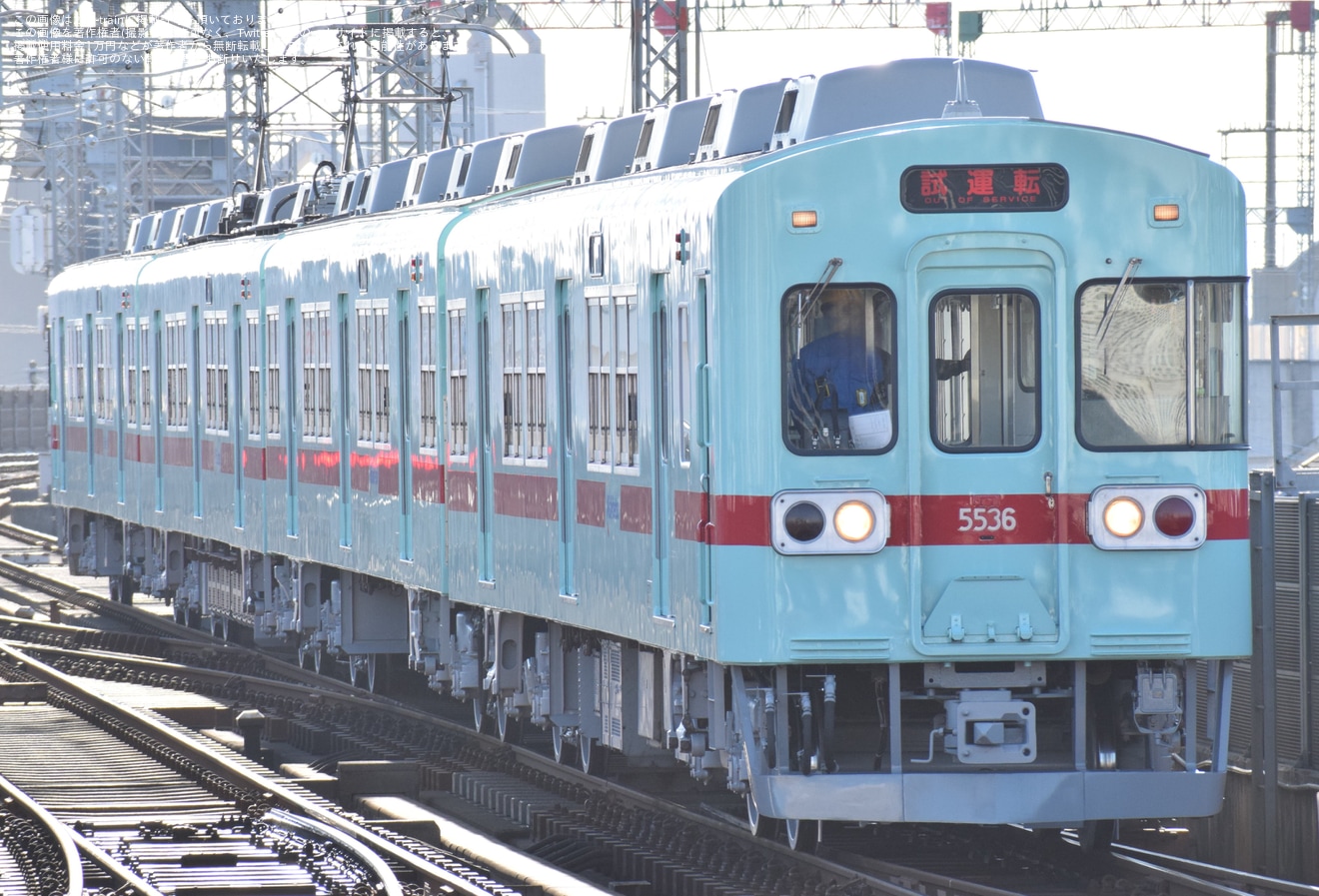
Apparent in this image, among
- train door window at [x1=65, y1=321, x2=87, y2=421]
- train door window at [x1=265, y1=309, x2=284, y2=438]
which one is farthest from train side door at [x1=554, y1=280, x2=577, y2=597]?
train door window at [x1=65, y1=321, x2=87, y2=421]

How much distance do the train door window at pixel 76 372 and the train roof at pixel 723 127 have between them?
961 cm

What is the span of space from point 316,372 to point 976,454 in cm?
858

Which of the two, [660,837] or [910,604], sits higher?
[910,604]

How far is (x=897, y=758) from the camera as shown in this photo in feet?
33.8

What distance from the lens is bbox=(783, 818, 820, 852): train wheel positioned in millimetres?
10914

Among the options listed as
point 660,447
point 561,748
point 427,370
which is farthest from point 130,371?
point 660,447

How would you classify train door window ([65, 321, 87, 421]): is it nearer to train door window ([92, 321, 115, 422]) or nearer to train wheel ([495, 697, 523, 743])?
train door window ([92, 321, 115, 422])

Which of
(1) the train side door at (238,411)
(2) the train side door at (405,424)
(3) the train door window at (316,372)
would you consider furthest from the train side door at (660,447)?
(1) the train side door at (238,411)

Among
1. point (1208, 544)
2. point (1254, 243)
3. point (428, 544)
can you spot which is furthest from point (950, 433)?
point (1254, 243)

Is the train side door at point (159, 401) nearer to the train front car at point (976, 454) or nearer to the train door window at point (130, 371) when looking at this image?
the train door window at point (130, 371)

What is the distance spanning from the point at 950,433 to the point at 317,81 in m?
16.3

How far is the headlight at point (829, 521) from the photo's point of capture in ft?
33.7

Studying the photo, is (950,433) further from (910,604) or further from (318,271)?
(318,271)

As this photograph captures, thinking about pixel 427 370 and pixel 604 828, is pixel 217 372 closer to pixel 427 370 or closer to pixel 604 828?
pixel 427 370
